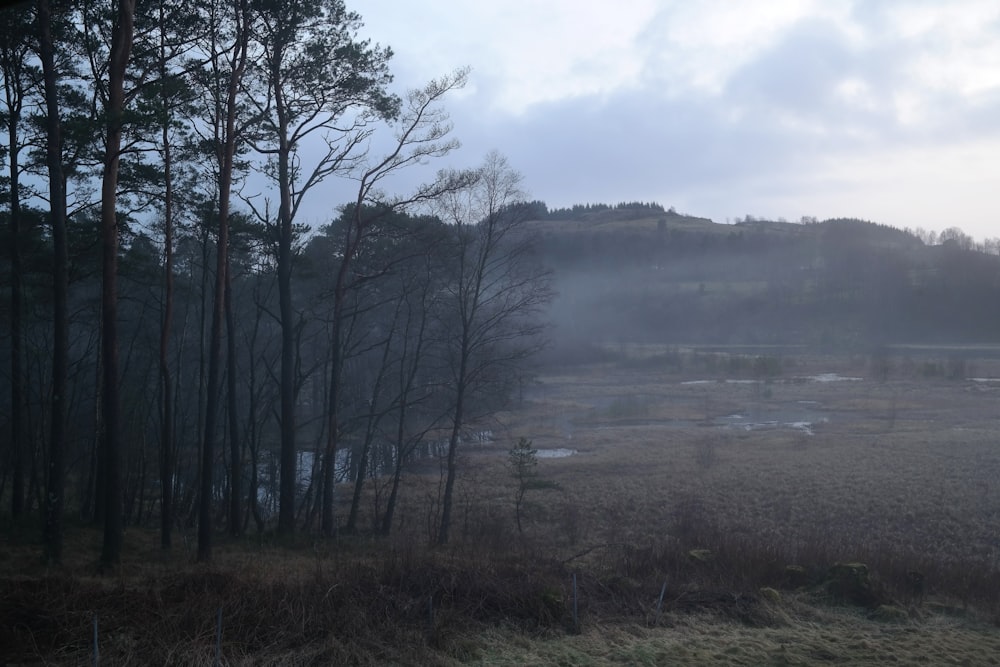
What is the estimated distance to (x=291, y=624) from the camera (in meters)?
7.65

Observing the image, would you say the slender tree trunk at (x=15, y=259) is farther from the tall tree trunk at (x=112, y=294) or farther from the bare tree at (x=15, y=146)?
the tall tree trunk at (x=112, y=294)

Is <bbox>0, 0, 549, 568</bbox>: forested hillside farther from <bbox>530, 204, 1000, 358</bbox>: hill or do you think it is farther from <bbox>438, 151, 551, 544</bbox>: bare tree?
<bbox>530, 204, 1000, 358</bbox>: hill

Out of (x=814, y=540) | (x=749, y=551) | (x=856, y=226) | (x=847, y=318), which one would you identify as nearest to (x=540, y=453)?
(x=814, y=540)

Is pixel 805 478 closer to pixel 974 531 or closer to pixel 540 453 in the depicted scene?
pixel 974 531

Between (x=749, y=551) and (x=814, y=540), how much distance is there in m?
5.60

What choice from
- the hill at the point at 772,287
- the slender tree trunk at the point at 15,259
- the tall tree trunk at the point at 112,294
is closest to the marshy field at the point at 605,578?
the tall tree trunk at the point at 112,294

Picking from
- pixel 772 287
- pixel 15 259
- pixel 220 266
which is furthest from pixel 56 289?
pixel 772 287

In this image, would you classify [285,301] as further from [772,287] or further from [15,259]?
[772,287]

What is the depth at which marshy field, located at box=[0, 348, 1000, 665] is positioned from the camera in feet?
24.7

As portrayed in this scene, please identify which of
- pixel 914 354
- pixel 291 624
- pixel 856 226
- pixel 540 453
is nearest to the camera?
pixel 291 624

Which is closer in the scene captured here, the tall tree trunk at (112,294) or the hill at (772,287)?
the tall tree trunk at (112,294)

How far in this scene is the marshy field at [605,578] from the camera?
7516 mm

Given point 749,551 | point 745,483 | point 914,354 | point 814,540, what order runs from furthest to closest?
point 914,354 < point 745,483 < point 814,540 < point 749,551

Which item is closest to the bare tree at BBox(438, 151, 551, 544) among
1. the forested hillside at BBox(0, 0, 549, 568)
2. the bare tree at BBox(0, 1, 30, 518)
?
the forested hillside at BBox(0, 0, 549, 568)
